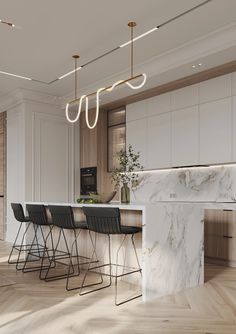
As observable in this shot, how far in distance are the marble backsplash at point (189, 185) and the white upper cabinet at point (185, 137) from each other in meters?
0.25

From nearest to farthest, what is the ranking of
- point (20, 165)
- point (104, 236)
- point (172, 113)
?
point (104, 236) < point (172, 113) < point (20, 165)

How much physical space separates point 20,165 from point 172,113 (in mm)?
3049

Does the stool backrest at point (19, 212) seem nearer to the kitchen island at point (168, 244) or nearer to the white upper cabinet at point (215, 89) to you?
the kitchen island at point (168, 244)

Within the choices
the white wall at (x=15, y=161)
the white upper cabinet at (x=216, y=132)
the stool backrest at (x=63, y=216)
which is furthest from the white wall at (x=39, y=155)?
the white upper cabinet at (x=216, y=132)

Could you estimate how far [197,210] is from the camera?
3695 mm

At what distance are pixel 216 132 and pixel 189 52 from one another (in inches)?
47.9

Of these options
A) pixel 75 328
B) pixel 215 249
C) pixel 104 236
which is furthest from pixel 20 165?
pixel 75 328

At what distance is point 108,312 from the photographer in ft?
9.43

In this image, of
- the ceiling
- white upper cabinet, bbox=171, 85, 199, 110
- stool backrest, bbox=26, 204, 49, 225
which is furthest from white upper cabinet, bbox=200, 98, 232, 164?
stool backrest, bbox=26, 204, 49, 225

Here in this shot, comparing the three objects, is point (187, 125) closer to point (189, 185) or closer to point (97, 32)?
point (189, 185)

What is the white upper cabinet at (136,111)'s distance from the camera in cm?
614

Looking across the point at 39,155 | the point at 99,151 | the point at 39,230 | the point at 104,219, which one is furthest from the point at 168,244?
the point at 39,155

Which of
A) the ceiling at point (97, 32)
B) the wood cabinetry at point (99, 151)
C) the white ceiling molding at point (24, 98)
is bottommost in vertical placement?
the wood cabinetry at point (99, 151)

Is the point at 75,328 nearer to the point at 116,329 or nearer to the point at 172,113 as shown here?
the point at 116,329
